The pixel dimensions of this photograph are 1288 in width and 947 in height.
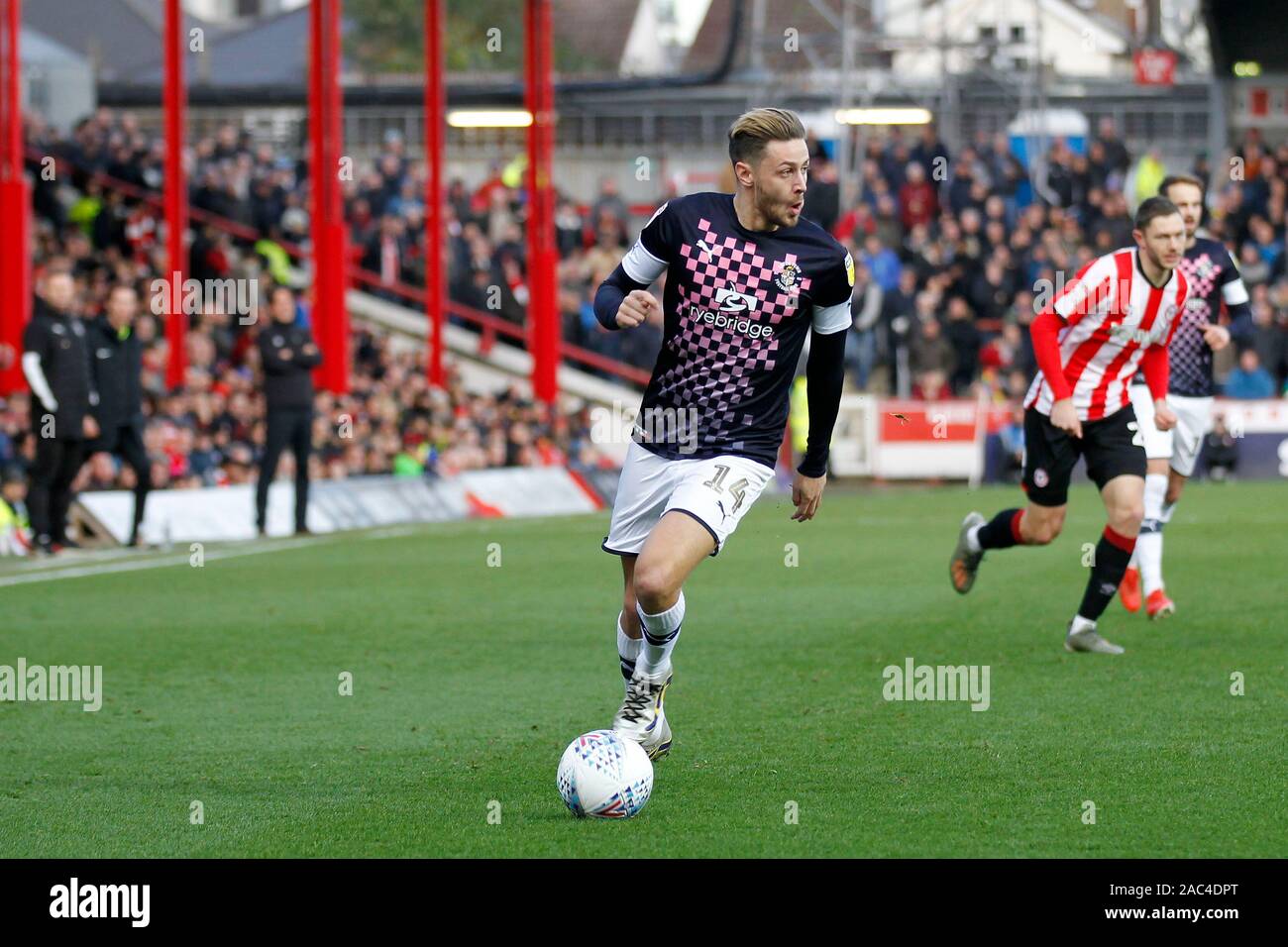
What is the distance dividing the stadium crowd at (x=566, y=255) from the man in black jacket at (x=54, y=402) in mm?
4704

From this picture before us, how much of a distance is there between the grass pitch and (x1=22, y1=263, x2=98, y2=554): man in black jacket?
174 cm

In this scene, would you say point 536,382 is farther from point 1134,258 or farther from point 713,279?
point 713,279

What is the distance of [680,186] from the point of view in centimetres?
3709

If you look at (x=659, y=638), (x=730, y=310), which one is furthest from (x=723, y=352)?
(x=659, y=638)

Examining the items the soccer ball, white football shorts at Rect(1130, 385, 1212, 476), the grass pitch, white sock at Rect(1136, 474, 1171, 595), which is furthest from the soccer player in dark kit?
white football shorts at Rect(1130, 385, 1212, 476)

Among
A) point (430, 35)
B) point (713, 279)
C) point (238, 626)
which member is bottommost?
point (238, 626)

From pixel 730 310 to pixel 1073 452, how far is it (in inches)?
149

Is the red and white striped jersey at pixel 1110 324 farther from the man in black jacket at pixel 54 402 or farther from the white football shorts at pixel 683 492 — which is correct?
the man in black jacket at pixel 54 402

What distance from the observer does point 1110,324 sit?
1046cm

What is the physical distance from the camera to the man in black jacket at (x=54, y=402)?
1683 cm

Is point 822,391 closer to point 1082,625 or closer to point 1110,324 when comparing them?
point 1110,324

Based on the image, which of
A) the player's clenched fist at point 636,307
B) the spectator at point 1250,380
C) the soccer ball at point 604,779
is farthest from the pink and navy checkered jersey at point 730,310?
the spectator at point 1250,380
